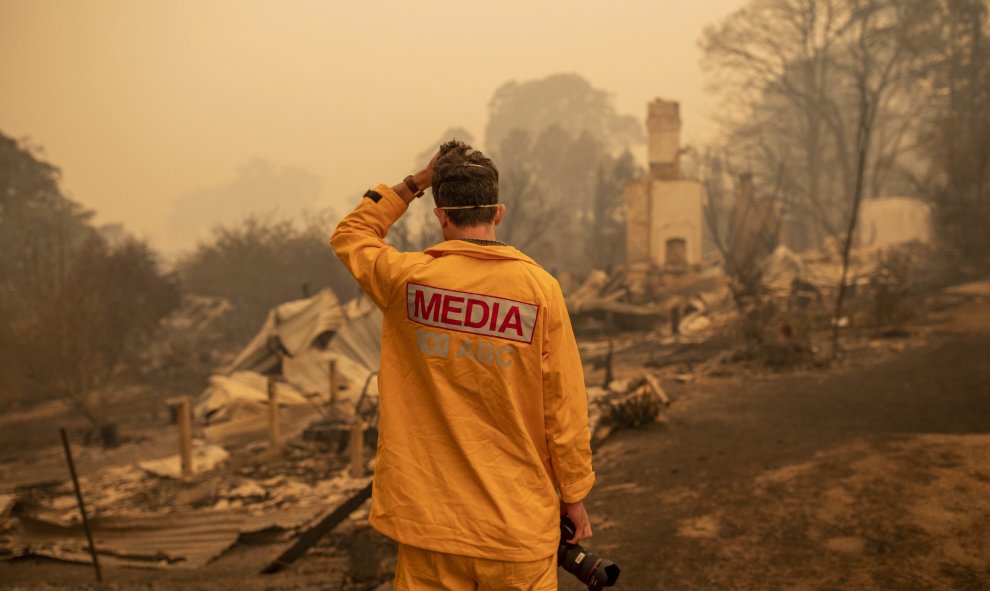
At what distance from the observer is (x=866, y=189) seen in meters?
41.2

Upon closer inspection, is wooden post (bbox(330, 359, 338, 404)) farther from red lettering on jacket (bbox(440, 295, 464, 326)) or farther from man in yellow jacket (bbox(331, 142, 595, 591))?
red lettering on jacket (bbox(440, 295, 464, 326))

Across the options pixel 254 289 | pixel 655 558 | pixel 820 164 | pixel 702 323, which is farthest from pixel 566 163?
pixel 655 558

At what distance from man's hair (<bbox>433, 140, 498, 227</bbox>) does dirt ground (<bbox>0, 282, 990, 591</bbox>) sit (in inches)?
106

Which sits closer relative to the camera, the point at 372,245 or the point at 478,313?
the point at 478,313

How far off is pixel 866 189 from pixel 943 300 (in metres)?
30.1

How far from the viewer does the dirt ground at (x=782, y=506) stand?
3.72m

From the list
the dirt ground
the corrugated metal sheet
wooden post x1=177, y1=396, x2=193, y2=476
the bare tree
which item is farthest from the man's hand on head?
the bare tree

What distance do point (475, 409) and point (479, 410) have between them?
1cm

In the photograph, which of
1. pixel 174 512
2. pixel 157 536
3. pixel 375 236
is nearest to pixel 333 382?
pixel 174 512

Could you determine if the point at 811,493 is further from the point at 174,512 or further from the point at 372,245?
the point at 174,512

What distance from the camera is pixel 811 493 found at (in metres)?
4.74

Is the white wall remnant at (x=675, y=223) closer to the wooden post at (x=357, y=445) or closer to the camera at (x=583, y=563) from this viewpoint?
the wooden post at (x=357, y=445)

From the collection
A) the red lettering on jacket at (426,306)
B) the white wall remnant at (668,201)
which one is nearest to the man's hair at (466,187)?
the red lettering on jacket at (426,306)

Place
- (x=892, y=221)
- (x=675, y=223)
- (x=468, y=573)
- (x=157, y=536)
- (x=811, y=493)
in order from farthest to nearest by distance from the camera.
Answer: (x=892, y=221) < (x=675, y=223) < (x=157, y=536) < (x=811, y=493) < (x=468, y=573)
